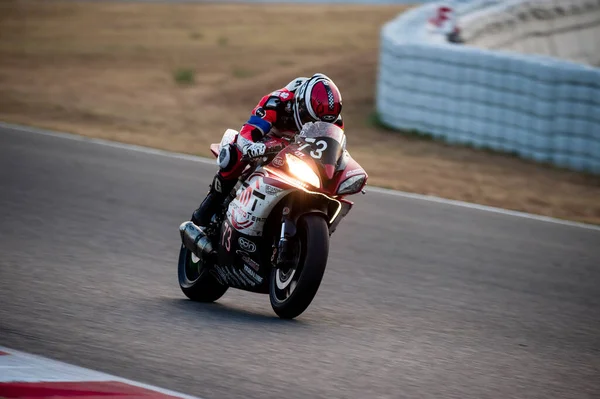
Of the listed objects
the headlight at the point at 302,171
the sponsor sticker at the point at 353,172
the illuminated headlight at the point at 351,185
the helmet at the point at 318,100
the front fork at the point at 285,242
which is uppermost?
the helmet at the point at 318,100

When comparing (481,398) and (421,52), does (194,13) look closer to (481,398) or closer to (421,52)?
(421,52)

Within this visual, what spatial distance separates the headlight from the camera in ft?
18.7

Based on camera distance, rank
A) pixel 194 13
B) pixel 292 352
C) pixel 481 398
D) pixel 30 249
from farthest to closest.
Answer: pixel 194 13 < pixel 30 249 < pixel 292 352 < pixel 481 398

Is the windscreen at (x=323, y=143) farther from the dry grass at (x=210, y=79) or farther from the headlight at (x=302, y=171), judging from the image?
the dry grass at (x=210, y=79)

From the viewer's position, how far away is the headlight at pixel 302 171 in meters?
5.69

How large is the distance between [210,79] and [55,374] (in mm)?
16677

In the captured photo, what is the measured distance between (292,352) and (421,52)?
10044 mm

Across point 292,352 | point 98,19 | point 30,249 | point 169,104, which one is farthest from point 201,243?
point 98,19

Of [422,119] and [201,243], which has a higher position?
[201,243]

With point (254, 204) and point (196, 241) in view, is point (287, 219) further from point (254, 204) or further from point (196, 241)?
point (196, 241)

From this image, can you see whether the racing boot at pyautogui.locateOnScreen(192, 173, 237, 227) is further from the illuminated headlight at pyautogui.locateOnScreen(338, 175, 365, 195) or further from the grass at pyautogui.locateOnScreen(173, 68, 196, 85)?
the grass at pyautogui.locateOnScreen(173, 68, 196, 85)

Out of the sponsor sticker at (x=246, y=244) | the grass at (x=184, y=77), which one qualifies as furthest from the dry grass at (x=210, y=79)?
the sponsor sticker at (x=246, y=244)

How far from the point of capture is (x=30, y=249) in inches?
303

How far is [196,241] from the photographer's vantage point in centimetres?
645
